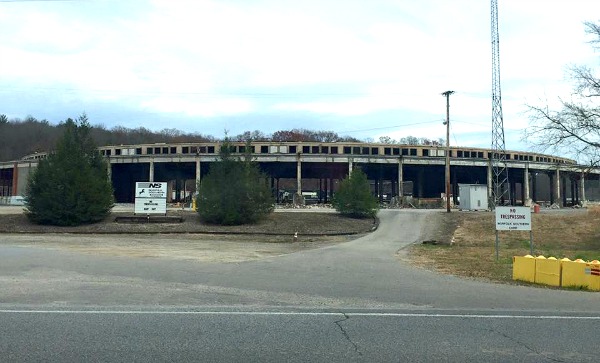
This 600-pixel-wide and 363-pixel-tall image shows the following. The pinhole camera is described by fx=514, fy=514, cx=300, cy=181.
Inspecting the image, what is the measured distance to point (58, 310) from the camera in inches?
343

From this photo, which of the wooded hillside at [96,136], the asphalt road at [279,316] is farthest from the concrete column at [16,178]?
the asphalt road at [279,316]

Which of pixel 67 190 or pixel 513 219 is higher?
pixel 67 190

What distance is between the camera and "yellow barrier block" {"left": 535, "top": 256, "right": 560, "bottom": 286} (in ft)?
43.9

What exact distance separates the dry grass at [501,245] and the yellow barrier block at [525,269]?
1.17 ft

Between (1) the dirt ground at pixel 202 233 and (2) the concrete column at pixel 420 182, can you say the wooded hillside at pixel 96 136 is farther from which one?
(1) the dirt ground at pixel 202 233

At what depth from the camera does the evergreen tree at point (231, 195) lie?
37.4m

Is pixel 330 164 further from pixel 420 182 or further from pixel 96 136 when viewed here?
pixel 96 136

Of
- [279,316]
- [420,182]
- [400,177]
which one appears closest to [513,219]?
[279,316]

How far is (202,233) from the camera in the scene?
34.3m

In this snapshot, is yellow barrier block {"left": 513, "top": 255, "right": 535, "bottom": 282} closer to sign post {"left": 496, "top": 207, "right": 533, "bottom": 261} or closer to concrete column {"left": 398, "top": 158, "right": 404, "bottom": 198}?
sign post {"left": 496, "top": 207, "right": 533, "bottom": 261}

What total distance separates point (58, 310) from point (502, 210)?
16.4m

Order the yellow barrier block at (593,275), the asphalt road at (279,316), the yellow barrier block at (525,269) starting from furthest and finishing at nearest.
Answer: the yellow barrier block at (525,269) → the yellow barrier block at (593,275) → the asphalt road at (279,316)

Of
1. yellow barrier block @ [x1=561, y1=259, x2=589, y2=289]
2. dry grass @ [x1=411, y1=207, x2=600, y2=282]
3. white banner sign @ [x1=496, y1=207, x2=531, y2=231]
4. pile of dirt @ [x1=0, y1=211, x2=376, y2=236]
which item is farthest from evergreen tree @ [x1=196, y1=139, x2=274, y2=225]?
yellow barrier block @ [x1=561, y1=259, x2=589, y2=289]

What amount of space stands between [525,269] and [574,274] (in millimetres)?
1261
